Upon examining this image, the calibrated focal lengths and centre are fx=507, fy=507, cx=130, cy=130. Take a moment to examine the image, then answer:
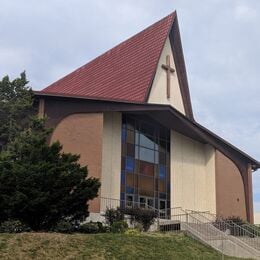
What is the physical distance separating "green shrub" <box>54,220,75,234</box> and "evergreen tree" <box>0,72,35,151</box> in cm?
687

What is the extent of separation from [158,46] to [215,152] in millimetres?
9470

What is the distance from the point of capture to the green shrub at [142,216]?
2716 cm

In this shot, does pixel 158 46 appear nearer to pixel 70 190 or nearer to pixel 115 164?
pixel 115 164

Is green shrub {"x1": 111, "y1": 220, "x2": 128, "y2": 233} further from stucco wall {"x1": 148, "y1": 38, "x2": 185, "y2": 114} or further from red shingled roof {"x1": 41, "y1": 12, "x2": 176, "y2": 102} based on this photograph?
stucco wall {"x1": 148, "y1": 38, "x2": 185, "y2": 114}

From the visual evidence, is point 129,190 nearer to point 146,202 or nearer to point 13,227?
point 146,202

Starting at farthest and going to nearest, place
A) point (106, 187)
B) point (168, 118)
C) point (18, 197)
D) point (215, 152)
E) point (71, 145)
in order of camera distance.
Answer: point (215, 152) → point (168, 118) → point (106, 187) → point (71, 145) → point (18, 197)

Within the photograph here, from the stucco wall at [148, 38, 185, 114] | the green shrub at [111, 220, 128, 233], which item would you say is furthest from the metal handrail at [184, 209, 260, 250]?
the stucco wall at [148, 38, 185, 114]

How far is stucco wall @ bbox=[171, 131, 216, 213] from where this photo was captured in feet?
122

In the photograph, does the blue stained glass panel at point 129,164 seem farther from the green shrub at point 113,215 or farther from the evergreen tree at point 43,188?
the evergreen tree at point 43,188

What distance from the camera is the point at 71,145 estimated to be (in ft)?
93.5

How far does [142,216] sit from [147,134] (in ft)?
30.4

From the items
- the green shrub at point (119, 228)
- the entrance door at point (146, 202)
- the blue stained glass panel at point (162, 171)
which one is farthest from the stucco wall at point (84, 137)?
the blue stained glass panel at point (162, 171)

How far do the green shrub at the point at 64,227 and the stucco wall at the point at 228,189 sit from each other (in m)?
20.0

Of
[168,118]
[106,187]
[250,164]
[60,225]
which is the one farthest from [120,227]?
[250,164]
